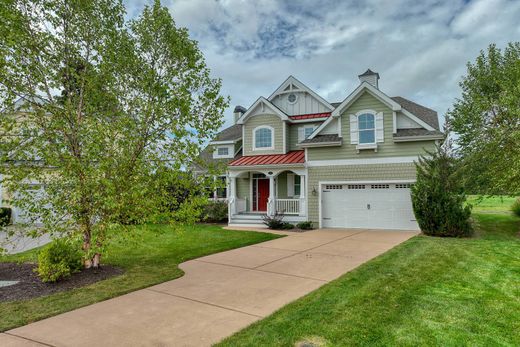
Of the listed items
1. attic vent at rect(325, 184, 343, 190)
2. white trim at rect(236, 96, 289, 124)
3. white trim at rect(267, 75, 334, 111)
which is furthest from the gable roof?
white trim at rect(236, 96, 289, 124)

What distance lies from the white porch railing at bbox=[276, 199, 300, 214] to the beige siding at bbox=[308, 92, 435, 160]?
2.42 metres

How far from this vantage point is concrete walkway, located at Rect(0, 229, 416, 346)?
402 cm

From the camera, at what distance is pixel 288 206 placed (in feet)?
55.5

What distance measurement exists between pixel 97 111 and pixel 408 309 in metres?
7.36

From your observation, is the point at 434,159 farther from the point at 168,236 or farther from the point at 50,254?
the point at 50,254

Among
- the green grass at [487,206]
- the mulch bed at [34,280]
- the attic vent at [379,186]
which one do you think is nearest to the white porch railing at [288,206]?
the attic vent at [379,186]

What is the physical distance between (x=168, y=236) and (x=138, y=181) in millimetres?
6992

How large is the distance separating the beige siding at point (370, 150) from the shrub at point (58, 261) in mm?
11566

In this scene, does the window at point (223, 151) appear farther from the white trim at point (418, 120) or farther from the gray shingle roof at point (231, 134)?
the white trim at point (418, 120)

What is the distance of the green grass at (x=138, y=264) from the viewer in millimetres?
4980

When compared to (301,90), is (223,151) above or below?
below

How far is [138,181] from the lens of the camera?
267 inches

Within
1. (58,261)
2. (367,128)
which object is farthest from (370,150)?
(58,261)

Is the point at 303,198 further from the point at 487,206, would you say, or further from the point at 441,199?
the point at 487,206
